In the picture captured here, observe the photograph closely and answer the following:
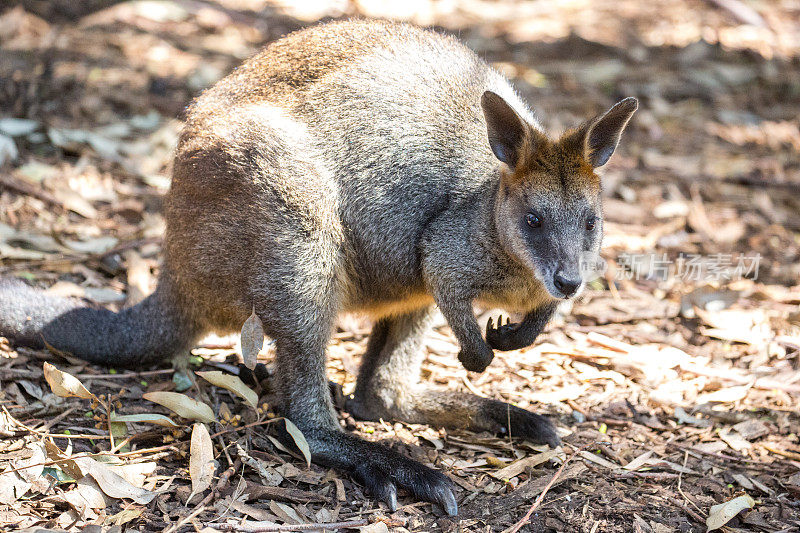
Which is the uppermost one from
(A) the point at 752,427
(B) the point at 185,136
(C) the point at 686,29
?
(B) the point at 185,136

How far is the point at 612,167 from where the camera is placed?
26.5ft

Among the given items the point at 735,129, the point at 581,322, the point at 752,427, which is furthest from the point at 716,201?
the point at 752,427

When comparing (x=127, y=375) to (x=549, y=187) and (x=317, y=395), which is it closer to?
(x=317, y=395)

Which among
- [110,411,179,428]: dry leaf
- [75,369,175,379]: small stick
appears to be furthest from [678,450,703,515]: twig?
[75,369,175,379]: small stick

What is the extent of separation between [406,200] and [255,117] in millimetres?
940

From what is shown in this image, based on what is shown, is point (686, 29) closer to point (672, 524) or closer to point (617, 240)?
point (617, 240)

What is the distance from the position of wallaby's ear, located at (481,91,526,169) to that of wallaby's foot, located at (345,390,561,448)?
1.46 meters

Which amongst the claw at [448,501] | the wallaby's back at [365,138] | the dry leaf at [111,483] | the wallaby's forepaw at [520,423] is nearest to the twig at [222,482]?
the dry leaf at [111,483]

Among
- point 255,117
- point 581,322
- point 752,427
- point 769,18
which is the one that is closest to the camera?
point 255,117

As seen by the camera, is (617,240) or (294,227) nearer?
(294,227)

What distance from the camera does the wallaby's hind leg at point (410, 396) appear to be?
4.94 m

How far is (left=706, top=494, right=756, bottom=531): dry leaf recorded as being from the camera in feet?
13.4

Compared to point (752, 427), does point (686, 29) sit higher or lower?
higher

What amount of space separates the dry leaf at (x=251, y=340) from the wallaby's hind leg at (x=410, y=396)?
1.04 metres
